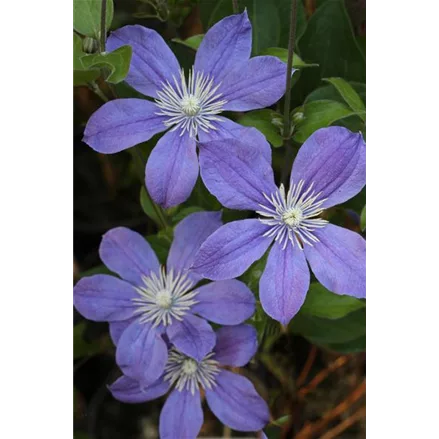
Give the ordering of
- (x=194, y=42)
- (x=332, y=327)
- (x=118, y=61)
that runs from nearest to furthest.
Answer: (x=118, y=61), (x=194, y=42), (x=332, y=327)

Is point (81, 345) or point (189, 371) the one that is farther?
point (81, 345)

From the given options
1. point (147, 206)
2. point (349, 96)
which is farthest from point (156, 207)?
point (349, 96)

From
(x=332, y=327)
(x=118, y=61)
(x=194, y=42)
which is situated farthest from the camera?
(x=332, y=327)

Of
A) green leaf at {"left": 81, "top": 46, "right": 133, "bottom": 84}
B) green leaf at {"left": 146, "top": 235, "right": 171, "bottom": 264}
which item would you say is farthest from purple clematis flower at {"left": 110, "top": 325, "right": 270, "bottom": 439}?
green leaf at {"left": 81, "top": 46, "right": 133, "bottom": 84}

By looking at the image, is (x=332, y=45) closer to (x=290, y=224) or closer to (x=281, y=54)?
(x=281, y=54)

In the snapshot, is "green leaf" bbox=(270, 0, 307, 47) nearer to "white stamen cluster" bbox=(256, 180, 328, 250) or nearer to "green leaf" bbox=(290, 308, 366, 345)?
A: "white stamen cluster" bbox=(256, 180, 328, 250)

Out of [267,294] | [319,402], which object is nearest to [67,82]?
[267,294]
